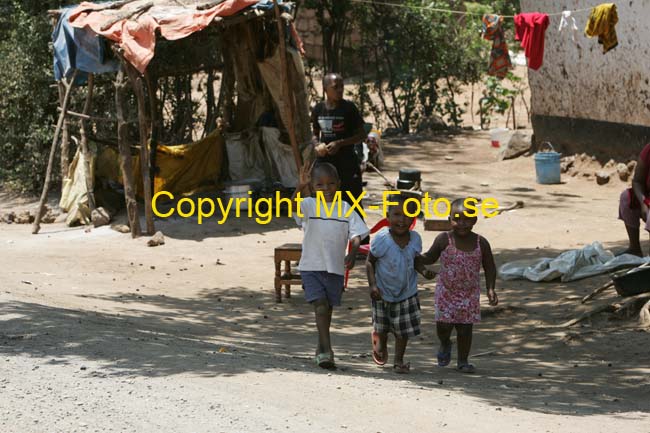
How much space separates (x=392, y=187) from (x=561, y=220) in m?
2.40

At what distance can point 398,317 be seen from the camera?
6.20m

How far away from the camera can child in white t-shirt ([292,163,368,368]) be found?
623cm

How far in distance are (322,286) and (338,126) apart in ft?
10.2

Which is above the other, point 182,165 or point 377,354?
point 182,165

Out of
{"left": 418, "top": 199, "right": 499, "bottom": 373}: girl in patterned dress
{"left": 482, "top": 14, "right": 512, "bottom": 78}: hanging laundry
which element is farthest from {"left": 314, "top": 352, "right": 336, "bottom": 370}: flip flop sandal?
{"left": 482, "top": 14, "right": 512, "bottom": 78}: hanging laundry

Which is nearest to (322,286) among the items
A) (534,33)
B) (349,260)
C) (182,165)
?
(349,260)

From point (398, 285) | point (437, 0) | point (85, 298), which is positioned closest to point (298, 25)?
point (437, 0)

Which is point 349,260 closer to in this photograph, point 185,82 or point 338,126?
point 338,126

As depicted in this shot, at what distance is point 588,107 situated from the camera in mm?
15383

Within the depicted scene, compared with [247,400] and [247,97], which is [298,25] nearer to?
[247,97]

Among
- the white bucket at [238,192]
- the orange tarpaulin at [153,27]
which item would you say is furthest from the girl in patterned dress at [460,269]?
the white bucket at [238,192]

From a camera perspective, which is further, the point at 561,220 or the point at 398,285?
the point at 561,220

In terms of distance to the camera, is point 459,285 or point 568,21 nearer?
point 459,285

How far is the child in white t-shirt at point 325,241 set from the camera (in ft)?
20.5
